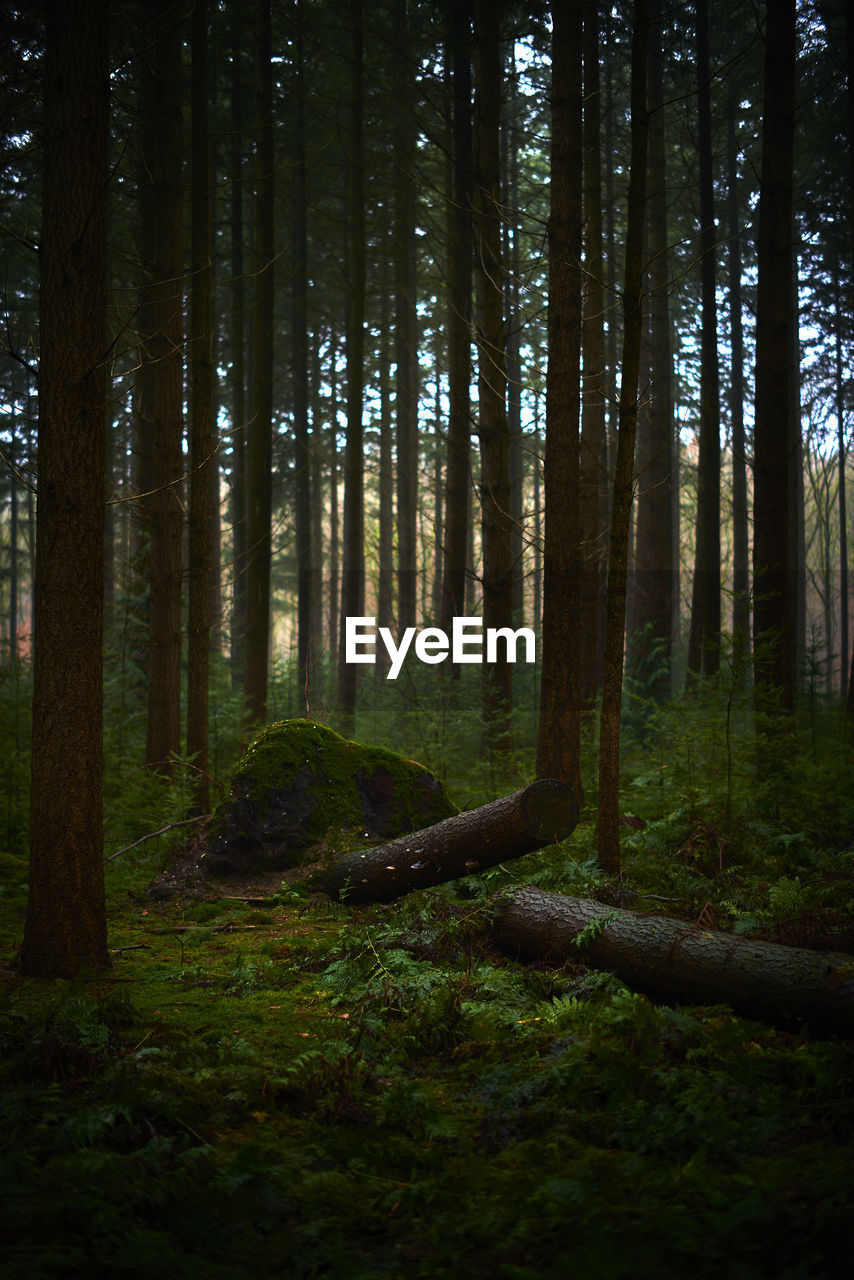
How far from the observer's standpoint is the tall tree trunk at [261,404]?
14.0 meters

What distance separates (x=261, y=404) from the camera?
14586 millimetres

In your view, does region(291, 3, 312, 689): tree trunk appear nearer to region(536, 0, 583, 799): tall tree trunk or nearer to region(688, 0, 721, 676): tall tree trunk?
region(688, 0, 721, 676): tall tree trunk

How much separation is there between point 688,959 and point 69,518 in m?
4.62

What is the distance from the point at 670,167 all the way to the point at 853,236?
6.61 m

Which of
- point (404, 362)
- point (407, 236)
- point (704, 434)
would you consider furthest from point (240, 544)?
point (704, 434)

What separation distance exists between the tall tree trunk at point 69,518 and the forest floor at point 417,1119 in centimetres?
58

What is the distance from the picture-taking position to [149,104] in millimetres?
12508

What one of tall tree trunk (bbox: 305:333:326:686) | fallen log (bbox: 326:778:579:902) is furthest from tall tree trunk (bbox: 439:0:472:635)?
fallen log (bbox: 326:778:579:902)

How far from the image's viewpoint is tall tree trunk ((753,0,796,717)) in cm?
1072

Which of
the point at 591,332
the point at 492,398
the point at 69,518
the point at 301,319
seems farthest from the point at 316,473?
the point at 69,518

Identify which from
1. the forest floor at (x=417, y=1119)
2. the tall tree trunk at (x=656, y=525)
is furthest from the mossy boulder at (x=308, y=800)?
the tall tree trunk at (x=656, y=525)

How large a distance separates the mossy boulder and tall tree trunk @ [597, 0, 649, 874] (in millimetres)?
2415

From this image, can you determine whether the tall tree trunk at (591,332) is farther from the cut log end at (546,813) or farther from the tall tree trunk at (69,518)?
the tall tree trunk at (69,518)

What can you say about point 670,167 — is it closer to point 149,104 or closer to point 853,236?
point 853,236
